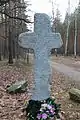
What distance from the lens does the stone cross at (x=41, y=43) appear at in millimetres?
7113

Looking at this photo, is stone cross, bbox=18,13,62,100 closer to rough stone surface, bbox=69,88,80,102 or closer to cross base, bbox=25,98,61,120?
cross base, bbox=25,98,61,120

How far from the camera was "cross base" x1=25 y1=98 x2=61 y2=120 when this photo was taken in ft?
22.7

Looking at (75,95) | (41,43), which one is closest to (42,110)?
(41,43)

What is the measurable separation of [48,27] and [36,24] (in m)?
0.26

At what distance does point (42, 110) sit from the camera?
6941mm

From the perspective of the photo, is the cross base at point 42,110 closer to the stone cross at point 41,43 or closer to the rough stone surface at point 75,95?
the stone cross at point 41,43

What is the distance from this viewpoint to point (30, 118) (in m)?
7.06

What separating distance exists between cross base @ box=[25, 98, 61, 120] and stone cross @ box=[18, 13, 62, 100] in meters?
0.34

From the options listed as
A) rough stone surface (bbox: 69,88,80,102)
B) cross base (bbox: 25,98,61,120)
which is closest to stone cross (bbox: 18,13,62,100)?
cross base (bbox: 25,98,61,120)

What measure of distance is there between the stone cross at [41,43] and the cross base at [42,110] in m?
0.34

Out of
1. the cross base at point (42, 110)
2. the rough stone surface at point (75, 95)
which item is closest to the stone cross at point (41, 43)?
the cross base at point (42, 110)

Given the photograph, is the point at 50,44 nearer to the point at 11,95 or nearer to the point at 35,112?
the point at 35,112

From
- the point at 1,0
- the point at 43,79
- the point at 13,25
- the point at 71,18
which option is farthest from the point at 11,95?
the point at 71,18

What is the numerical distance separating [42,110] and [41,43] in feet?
4.65
